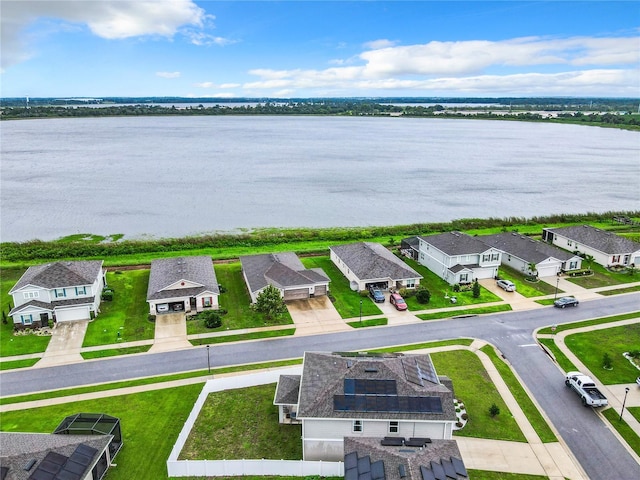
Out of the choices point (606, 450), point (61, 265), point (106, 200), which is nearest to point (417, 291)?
point (606, 450)

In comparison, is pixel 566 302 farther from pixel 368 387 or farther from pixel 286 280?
pixel 368 387

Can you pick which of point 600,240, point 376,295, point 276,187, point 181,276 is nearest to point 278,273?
point 181,276

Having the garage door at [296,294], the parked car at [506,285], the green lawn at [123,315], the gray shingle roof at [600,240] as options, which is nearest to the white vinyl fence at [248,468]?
the green lawn at [123,315]

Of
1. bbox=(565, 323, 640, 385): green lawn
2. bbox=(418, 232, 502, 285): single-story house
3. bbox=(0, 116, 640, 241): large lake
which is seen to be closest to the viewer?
bbox=(565, 323, 640, 385): green lawn

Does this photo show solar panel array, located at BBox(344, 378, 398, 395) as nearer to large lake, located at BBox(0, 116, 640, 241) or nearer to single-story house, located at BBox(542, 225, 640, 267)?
single-story house, located at BBox(542, 225, 640, 267)

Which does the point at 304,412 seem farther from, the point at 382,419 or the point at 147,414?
the point at 147,414

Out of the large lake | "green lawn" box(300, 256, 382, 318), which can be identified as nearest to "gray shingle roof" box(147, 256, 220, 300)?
"green lawn" box(300, 256, 382, 318)
